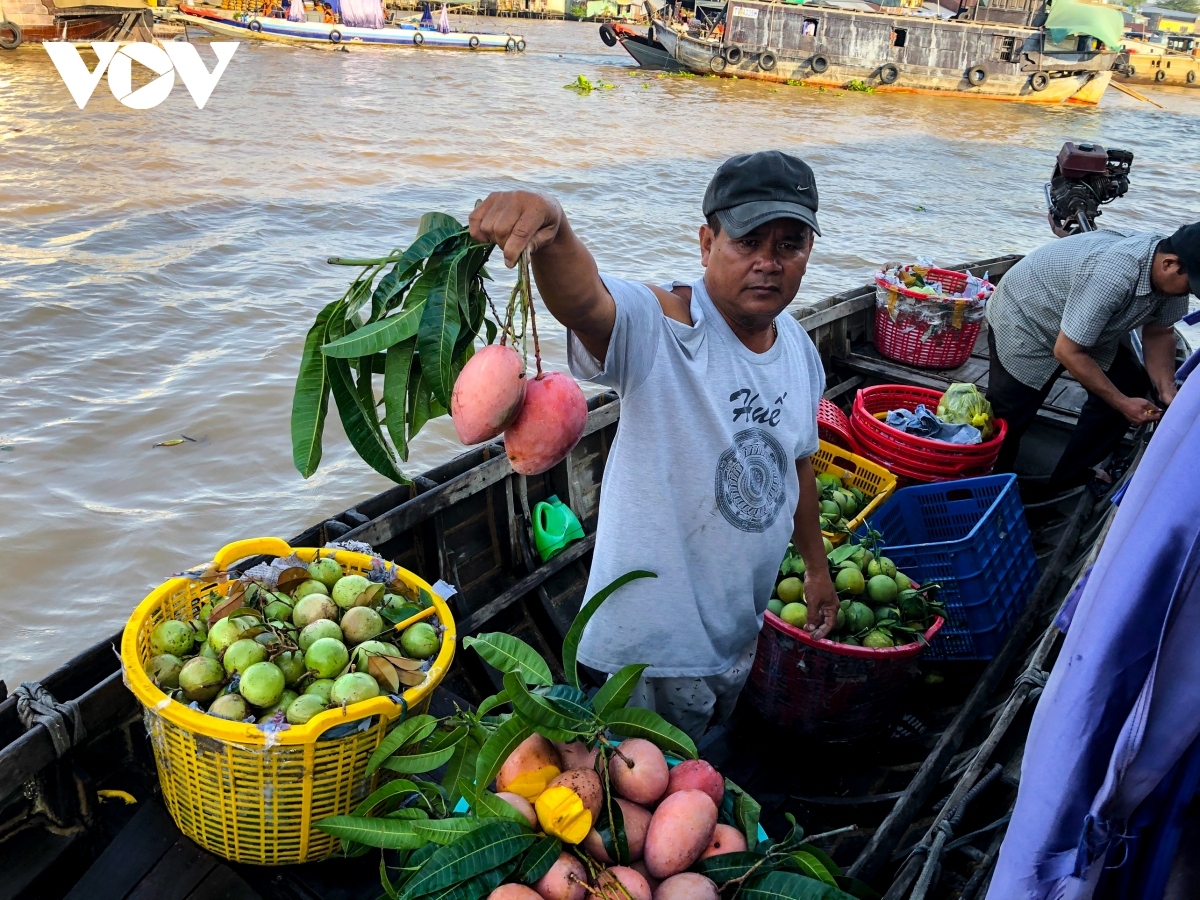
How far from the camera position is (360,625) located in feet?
6.87

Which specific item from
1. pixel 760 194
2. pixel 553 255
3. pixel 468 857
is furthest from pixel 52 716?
pixel 760 194

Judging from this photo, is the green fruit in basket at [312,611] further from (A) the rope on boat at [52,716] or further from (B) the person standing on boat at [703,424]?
(B) the person standing on boat at [703,424]

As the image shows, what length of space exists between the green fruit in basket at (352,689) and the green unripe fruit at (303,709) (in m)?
0.04

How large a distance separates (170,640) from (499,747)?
3.13 ft

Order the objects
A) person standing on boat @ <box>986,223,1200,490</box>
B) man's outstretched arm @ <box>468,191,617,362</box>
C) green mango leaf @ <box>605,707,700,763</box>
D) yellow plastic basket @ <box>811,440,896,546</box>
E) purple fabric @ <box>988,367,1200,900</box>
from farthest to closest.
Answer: yellow plastic basket @ <box>811,440,896,546</box> < person standing on boat @ <box>986,223,1200,490</box> < green mango leaf @ <box>605,707,700,763</box> < man's outstretched arm @ <box>468,191,617,362</box> < purple fabric @ <box>988,367,1200,900</box>

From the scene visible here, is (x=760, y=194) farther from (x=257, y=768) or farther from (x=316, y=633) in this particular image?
(x=257, y=768)

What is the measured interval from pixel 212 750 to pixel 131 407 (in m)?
5.01

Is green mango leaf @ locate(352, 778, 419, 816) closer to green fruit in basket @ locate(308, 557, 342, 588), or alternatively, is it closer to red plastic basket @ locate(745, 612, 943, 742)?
green fruit in basket @ locate(308, 557, 342, 588)

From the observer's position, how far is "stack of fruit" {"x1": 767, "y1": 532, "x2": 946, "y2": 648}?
2.78 m

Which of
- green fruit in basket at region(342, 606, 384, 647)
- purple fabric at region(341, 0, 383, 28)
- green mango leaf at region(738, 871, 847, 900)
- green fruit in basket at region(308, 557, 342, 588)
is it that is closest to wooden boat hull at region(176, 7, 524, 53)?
purple fabric at region(341, 0, 383, 28)

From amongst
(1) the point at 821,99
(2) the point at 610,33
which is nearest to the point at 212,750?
(1) the point at 821,99

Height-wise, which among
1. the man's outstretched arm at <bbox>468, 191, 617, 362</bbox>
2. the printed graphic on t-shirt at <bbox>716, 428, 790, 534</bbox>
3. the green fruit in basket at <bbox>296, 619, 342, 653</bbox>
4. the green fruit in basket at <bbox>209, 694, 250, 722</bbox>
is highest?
the man's outstretched arm at <bbox>468, 191, 617, 362</bbox>

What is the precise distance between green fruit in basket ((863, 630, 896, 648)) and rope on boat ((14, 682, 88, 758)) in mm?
2130

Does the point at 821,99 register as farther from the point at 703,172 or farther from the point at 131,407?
the point at 131,407
